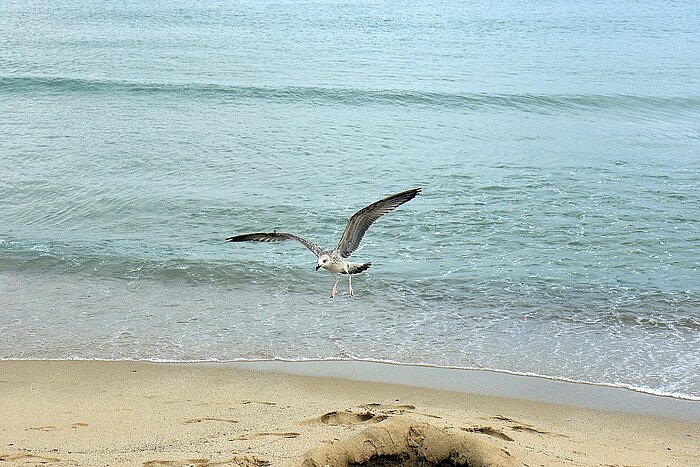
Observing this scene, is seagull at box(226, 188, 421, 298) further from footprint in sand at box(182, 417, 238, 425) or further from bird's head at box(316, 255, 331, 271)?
footprint in sand at box(182, 417, 238, 425)

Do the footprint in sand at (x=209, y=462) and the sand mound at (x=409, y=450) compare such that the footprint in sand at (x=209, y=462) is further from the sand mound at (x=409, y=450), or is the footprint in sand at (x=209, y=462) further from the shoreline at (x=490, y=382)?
the shoreline at (x=490, y=382)

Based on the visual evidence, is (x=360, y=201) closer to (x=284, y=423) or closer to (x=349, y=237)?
(x=349, y=237)

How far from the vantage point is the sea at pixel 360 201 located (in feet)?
26.6

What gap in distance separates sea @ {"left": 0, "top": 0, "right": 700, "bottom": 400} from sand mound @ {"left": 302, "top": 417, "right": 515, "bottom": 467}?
227 centimetres

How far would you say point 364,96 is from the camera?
20375mm

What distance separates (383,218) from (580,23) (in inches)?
925

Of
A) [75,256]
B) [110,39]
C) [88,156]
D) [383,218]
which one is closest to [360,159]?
[383,218]

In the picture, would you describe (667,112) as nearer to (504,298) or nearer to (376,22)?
(504,298)

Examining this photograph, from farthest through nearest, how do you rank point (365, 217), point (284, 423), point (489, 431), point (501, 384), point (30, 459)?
point (501, 384), point (365, 217), point (284, 423), point (489, 431), point (30, 459)

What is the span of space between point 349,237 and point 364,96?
44.7 feet

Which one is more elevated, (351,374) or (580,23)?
(580,23)

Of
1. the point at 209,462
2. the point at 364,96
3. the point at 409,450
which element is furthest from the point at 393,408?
the point at 364,96

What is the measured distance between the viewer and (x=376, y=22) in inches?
1278

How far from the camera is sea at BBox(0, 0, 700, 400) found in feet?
26.6
